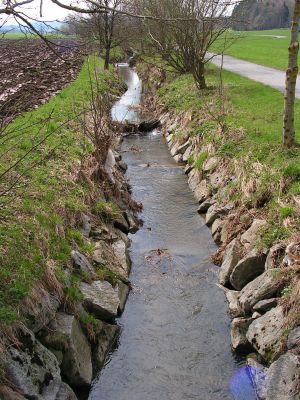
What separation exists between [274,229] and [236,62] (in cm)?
2300

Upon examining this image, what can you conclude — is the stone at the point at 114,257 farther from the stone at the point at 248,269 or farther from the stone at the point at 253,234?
the stone at the point at 253,234

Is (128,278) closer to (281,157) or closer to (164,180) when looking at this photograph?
(281,157)

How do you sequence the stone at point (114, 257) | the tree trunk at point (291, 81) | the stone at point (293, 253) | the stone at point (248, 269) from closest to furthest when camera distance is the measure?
the stone at point (293, 253) → the stone at point (248, 269) → the stone at point (114, 257) → the tree trunk at point (291, 81)

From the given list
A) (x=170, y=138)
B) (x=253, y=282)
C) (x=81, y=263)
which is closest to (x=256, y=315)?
(x=253, y=282)

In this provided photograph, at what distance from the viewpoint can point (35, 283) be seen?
6.48 m

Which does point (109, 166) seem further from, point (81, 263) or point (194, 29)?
point (194, 29)

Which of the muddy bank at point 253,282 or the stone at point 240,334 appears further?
the stone at point 240,334

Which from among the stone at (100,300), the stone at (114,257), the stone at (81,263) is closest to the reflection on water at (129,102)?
the stone at (114,257)

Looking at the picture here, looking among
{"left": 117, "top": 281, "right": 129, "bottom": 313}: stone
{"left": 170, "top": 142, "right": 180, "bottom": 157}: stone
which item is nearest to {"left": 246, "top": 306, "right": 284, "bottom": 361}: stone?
{"left": 117, "top": 281, "right": 129, "bottom": 313}: stone

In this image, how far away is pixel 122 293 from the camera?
326 inches

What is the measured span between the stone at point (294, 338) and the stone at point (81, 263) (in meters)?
3.34

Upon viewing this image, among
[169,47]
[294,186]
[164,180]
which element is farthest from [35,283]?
[169,47]

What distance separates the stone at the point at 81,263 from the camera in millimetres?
7769

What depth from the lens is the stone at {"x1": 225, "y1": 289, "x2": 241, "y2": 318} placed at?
7832 millimetres
